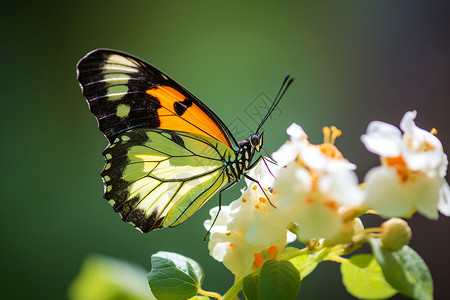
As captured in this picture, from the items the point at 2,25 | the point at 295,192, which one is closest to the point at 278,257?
the point at 295,192

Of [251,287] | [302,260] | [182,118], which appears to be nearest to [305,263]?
[302,260]

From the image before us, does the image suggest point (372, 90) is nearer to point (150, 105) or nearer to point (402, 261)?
point (150, 105)

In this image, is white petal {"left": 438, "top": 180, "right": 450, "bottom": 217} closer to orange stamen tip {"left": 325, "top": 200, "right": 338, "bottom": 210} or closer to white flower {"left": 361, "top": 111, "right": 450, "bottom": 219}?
white flower {"left": 361, "top": 111, "right": 450, "bottom": 219}

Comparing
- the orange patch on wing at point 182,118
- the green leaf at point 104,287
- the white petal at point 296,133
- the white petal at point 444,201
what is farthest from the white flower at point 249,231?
the green leaf at point 104,287

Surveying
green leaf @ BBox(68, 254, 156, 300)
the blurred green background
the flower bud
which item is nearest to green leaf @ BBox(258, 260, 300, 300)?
the flower bud

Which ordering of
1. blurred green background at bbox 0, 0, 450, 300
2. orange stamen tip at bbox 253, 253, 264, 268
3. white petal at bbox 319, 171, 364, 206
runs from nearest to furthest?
1. white petal at bbox 319, 171, 364, 206
2. orange stamen tip at bbox 253, 253, 264, 268
3. blurred green background at bbox 0, 0, 450, 300

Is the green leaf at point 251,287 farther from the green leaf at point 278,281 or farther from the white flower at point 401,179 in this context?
the white flower at point 401,179

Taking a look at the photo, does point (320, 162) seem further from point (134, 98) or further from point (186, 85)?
point (186, 85)
